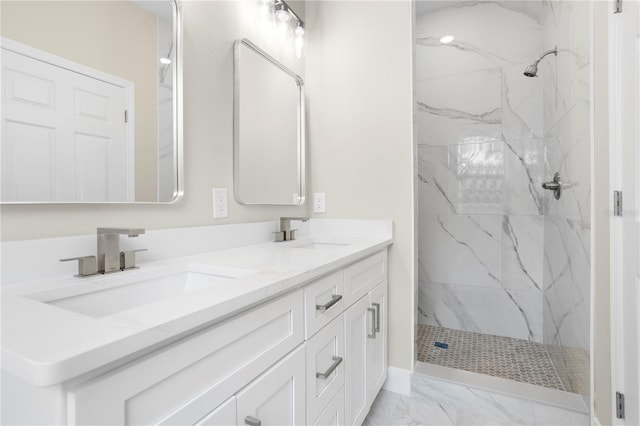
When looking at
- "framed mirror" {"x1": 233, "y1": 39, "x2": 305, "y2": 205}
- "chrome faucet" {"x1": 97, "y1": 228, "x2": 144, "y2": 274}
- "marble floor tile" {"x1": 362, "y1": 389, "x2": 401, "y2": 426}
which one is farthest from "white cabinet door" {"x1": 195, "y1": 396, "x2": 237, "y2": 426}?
"marble floor tile" {"x1": 362, "y1": 389, "x2": 401, "y2": 426}

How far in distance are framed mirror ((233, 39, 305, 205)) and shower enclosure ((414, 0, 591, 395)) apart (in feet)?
2.52

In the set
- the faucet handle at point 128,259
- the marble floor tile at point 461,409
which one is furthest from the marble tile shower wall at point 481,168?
the faucet handle at point 128,259

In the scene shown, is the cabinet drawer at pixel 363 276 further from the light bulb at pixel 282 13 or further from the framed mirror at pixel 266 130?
the light bulb at pixel 282 13

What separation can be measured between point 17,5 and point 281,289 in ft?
3.10

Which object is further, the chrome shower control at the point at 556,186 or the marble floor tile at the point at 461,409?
the chrome shower control at the point at 556,186

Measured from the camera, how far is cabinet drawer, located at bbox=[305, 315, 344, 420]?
0.96 metres

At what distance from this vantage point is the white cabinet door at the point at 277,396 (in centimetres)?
70

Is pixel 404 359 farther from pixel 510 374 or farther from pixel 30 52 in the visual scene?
pixel 30 52

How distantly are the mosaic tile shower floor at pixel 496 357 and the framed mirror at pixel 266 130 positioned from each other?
138cm

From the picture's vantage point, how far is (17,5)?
806 millimetres

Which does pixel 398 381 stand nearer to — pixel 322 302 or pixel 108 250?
pixel 322 302

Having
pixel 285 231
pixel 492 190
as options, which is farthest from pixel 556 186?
pixel 285 231

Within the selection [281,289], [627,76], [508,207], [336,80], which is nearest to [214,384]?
[281,289]

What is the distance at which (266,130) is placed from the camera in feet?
5.61
